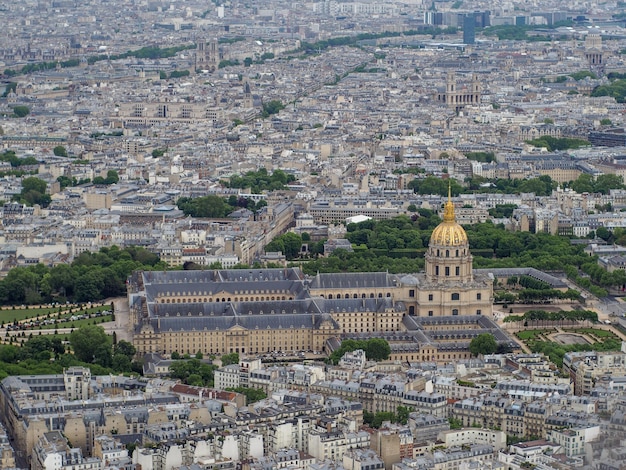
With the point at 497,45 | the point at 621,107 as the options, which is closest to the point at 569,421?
the point at 621,107

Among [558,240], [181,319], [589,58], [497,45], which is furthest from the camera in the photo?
[497,45]

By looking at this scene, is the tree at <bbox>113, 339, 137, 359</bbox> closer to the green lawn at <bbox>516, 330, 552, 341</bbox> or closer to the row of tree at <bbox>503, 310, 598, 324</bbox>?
the green lawn at <bbox>516, 330, 552, 341</bbox>

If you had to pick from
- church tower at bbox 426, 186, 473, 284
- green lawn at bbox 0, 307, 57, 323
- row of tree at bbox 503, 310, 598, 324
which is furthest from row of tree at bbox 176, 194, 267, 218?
row of tree at bbox 503, 310, 598, 324

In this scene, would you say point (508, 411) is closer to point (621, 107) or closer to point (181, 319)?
point (181, 319)

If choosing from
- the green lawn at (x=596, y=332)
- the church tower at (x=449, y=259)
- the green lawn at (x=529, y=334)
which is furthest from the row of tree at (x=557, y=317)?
the church tower at (x=449, y=259)

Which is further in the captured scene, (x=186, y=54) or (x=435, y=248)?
(x=186, y=54)
